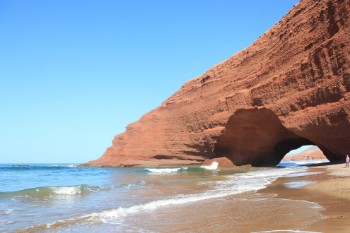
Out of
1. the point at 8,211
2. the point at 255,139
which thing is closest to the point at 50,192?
the point at 8,211

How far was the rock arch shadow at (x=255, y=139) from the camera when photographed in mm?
29875

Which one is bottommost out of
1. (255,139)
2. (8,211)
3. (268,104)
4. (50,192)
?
(8,211)

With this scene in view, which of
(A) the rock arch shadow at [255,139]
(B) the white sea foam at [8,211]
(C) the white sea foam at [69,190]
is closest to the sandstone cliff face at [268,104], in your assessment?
(A) the rock arch shadow at [255,139]

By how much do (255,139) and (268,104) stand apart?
4.99m

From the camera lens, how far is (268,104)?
2817cm

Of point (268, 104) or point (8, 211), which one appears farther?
point (268, 104)

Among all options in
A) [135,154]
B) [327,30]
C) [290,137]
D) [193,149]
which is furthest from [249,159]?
[135,154]

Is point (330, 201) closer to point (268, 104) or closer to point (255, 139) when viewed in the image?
point (268, 104)

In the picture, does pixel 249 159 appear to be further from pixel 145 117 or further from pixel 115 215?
pixel 115 215

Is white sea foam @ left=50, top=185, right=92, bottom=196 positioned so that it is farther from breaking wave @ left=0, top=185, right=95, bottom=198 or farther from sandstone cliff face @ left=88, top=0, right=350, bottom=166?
sandstone cliff face @ left=88, top=0, right=350, bottom=166

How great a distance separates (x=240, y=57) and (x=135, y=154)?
1954 centimetres

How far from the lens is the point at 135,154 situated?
47.4m

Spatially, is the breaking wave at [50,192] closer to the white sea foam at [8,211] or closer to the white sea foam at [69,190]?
the white sea foam at [69,190]

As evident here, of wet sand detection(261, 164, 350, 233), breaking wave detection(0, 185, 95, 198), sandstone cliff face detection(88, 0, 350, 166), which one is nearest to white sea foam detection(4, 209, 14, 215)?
breaking wave detection(0, 185, 95, 198)
